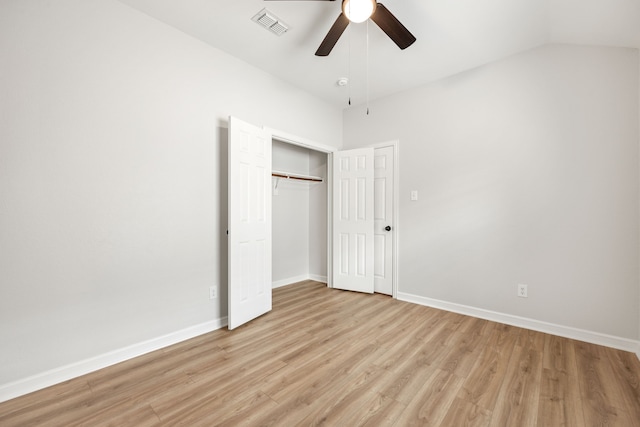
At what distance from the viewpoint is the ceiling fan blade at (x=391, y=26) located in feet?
6.24

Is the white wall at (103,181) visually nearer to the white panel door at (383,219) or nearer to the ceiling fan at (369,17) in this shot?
the ceiling fan at (369,17)

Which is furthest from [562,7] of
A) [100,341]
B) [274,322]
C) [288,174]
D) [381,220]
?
[100,341]

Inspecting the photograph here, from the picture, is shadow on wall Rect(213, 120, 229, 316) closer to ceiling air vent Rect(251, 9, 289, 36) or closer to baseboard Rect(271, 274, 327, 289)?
ceiling air vent Rect(251, 9, 289, 36)

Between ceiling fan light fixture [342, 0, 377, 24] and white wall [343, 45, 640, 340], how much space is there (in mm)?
1936

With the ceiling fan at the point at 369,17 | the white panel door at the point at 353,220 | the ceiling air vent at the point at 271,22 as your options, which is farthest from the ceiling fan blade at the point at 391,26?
the white panel door at the point at 353,220

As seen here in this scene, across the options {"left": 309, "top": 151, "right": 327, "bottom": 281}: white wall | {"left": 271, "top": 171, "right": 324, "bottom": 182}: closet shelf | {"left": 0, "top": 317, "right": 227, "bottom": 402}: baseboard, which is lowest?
{"left": 0, "top": 317, "right": 227, "bottom": 402}: baseboard

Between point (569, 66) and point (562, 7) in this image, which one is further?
point (569, 66)

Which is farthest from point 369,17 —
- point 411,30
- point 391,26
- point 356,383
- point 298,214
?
point 298,214

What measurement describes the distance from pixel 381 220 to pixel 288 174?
162 centimetres

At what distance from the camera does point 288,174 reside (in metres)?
4.27

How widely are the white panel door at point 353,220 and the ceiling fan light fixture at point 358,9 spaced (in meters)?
2.12

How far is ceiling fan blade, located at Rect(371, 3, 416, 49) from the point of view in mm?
1900

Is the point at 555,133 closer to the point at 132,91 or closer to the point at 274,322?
the point at 274,322

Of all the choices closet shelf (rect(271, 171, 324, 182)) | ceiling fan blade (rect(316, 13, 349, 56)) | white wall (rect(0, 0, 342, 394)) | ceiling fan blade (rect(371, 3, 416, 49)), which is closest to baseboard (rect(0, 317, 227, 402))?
white wall (rect(0, 0, 342, 394))
